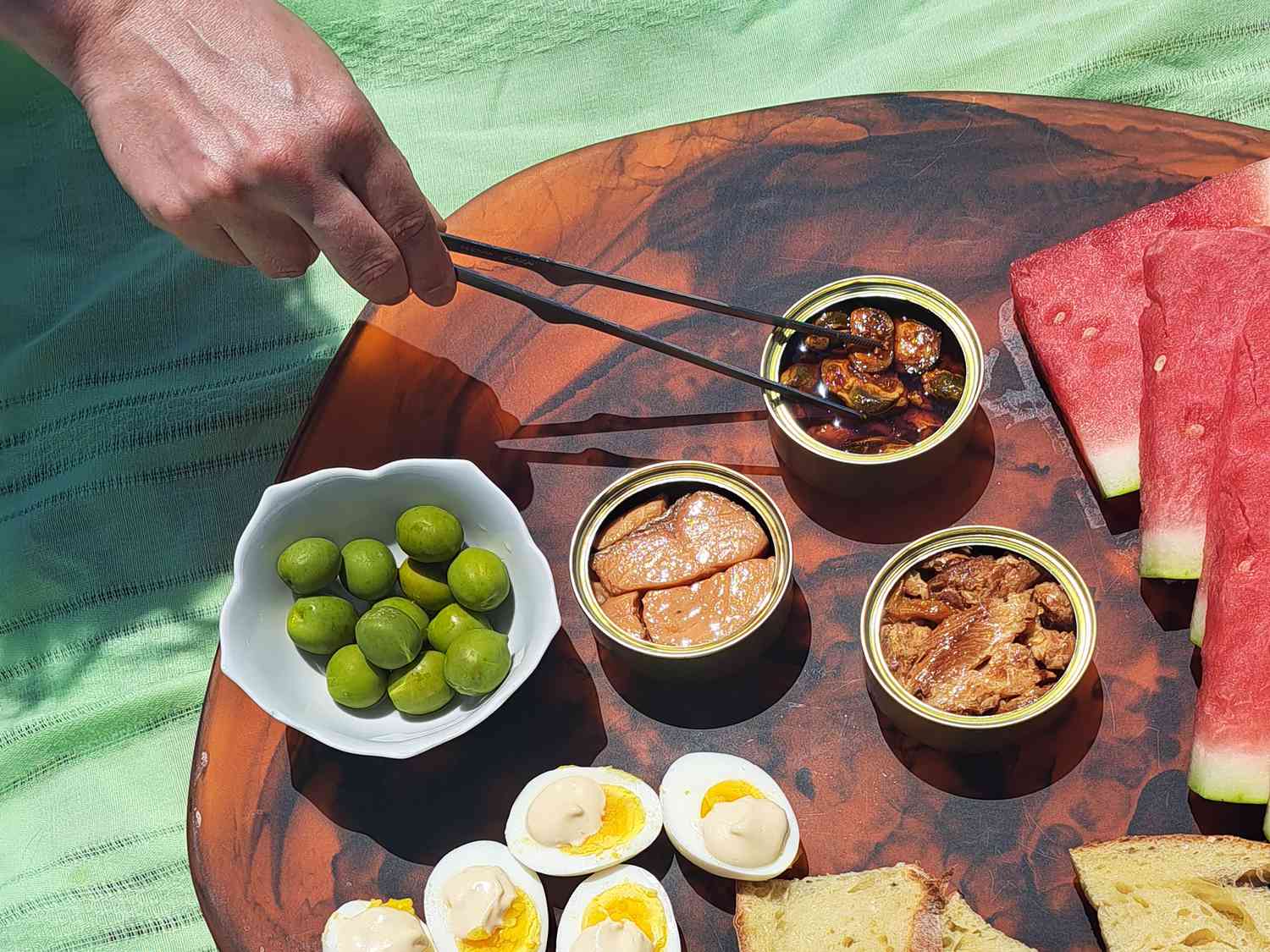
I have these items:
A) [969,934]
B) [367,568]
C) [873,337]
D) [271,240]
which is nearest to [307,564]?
[367,568]

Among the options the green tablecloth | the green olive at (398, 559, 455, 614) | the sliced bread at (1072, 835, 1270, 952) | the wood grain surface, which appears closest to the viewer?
the sliced bread at (1072, 835, 1270, 952)

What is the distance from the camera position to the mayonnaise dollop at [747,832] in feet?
7.00

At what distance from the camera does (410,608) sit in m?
2.39

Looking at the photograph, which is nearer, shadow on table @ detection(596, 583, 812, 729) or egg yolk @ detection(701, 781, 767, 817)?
egg yolk @ detection(701, 781, 767, 817)

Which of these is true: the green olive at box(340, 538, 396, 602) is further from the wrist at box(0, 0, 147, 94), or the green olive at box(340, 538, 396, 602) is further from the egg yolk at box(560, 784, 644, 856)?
the wrist at box(0, 0, 147, 94)

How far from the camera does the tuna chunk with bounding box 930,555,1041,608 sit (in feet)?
7.38

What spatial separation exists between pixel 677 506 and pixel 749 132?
97 cm

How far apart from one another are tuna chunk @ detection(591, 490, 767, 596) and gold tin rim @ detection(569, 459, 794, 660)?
0.10 ft

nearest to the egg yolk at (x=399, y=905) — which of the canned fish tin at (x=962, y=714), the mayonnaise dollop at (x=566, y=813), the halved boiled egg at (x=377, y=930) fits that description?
the halved boiled egg at (x=377, y=930)

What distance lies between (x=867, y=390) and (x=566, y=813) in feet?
3.24

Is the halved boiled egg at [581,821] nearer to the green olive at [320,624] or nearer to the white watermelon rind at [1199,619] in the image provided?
the green olive at [320,624]

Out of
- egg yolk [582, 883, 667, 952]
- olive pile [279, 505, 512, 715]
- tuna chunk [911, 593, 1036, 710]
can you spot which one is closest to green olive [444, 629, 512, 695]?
olive pile [279, 505, 512, 715]

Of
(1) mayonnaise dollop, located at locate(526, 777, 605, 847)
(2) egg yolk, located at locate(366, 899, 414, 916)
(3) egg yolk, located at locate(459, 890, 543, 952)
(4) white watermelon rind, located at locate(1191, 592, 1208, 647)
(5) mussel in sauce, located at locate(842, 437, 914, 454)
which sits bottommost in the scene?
(2) egg yolk, located at locate(366, 899, 414, 916)

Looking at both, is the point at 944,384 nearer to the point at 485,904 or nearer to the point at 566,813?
the point at 566,813
